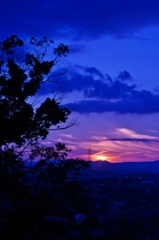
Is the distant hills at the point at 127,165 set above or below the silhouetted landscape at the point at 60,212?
above

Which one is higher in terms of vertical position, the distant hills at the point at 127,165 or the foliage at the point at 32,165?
the distant hills at the point at 127,165

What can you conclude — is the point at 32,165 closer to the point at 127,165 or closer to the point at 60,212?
the point at 60,212

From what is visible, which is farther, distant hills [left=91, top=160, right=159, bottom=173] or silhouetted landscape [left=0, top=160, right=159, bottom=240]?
distant hills [left=91, top=160, right=159, bottom=173]

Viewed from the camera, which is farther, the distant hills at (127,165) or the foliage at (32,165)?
the distant hills at (127,165)

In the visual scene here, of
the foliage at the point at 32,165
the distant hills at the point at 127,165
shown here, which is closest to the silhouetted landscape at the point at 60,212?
the foliage at the point at 32,165

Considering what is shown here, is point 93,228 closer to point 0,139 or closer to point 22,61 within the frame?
point 0,139

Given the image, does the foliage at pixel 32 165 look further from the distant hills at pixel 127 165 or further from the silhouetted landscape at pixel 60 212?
the distant hills at pixel 127 165

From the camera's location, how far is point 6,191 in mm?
9336

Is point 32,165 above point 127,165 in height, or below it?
below

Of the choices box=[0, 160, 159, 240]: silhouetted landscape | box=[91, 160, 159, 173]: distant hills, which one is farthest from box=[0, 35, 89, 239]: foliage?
box=[91, 160, 159, 173]: distant hills

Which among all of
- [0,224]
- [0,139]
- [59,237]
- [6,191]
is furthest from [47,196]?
[59,237]

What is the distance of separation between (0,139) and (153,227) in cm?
1245

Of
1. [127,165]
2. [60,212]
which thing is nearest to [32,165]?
[60,212]

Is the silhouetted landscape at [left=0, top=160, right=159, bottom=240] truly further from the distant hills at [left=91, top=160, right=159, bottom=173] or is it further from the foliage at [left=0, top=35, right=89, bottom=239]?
the distant hills at [left=91, top=160, right=159, bottom=173]
